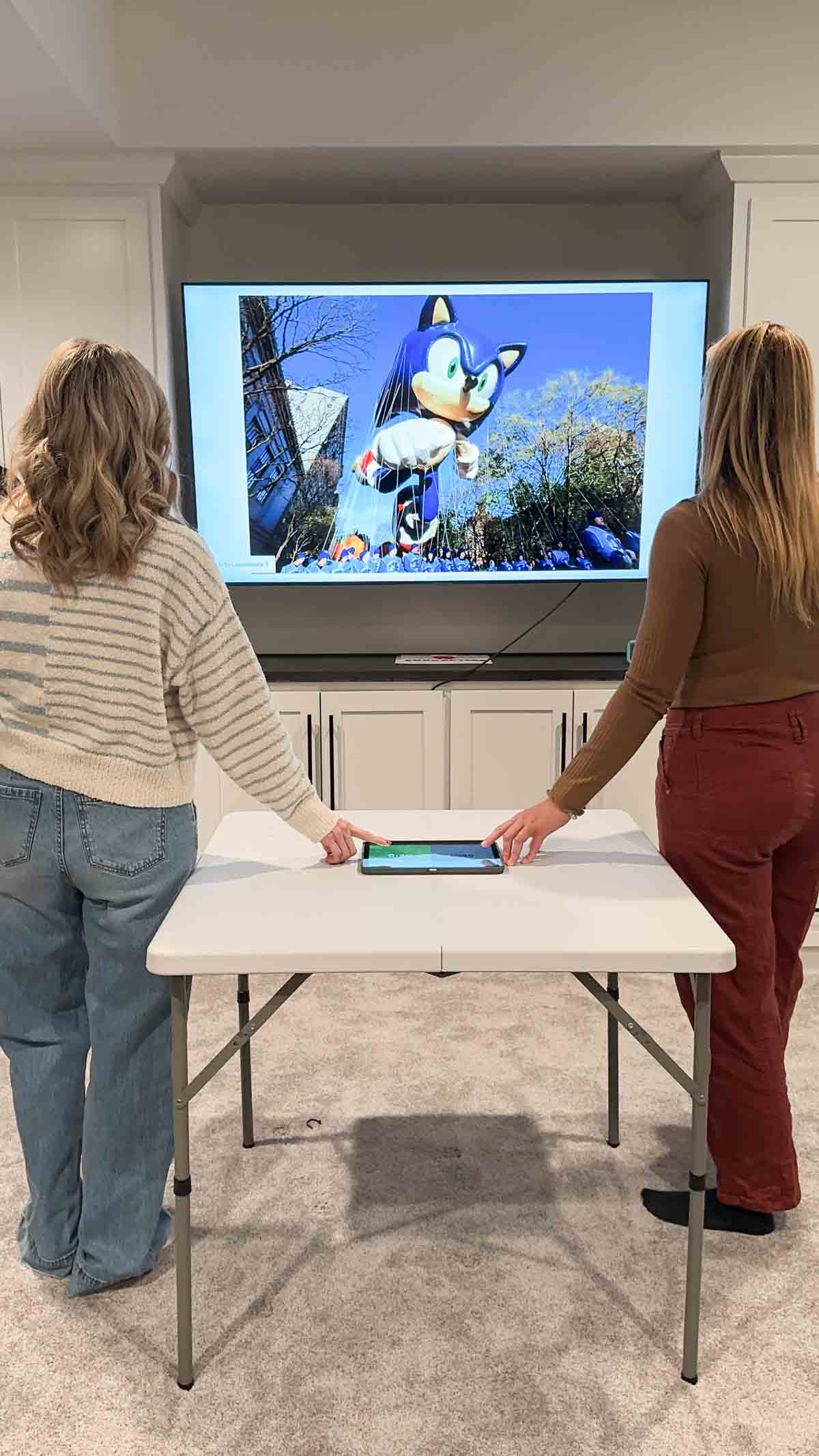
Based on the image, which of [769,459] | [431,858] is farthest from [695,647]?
[431,858]

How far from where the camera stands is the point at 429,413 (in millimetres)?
3545

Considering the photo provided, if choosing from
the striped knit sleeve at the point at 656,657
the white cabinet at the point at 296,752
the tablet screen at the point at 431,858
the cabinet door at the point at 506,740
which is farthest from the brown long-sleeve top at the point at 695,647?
the white cabinet at the point at 296,752

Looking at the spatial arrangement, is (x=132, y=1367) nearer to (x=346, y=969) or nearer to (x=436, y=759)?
(x=346, y=969)

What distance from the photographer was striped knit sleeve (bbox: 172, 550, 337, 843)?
1.74 metres

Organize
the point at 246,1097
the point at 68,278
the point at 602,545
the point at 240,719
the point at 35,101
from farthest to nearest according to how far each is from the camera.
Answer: the point at 602,545 < the point at 68,278 < the point at 35,101 < the point at 246,1097 < the point at 240,719

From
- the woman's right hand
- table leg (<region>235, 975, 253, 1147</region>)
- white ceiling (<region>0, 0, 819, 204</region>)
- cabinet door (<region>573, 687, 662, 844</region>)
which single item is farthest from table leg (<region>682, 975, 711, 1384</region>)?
white ceiling (<region>0, 0, 819, 204</region>)

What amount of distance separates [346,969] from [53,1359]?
80 cm

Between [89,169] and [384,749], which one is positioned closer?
[89,169]

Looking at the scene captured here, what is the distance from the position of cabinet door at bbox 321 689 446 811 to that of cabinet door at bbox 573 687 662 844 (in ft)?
1.35

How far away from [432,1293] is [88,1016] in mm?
716

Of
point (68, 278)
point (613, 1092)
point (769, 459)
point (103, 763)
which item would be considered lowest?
point (613, 1092)

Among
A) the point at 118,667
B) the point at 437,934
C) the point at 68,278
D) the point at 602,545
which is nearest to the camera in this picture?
the point at 437,934

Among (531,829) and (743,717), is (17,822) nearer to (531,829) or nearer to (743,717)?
(531,829)

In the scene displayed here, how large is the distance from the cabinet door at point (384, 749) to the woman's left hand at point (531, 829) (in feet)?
5.11
